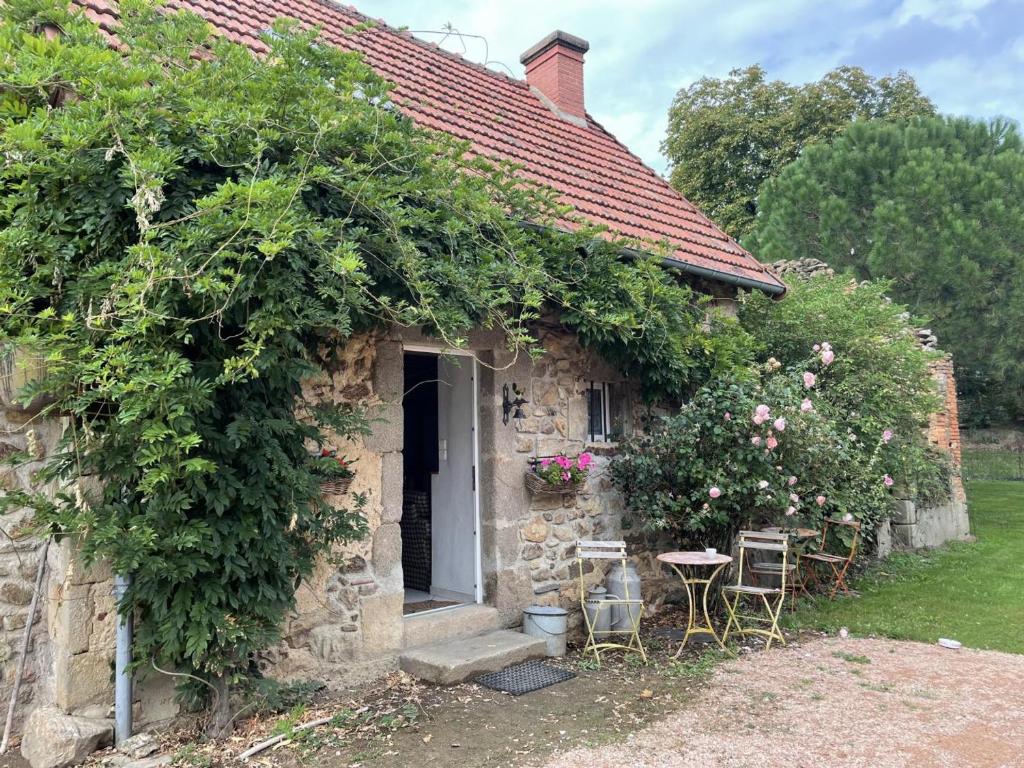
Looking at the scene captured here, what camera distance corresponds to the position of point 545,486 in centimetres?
551

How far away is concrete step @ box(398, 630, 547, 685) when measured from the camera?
454cm

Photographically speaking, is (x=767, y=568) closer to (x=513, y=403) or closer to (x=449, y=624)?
(x=513, y=403)

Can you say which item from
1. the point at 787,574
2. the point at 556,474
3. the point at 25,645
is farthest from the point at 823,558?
the point at 25,645

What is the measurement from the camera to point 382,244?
415cm

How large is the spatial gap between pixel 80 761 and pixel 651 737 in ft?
9.48

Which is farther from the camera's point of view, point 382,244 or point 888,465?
point 888,465

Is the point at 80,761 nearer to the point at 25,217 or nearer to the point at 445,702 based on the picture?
the point at 445,702

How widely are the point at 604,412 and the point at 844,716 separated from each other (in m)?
3.09

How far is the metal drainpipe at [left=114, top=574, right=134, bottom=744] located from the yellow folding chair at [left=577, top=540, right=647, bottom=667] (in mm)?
3012

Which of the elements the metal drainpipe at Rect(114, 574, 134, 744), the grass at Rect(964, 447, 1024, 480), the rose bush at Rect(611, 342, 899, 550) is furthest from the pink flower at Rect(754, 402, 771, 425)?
the grass at Rect(964, 447, 1024, 480)

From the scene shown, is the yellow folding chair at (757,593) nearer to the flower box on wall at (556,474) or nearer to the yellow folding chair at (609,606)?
the yellow folding chair at (609,606)

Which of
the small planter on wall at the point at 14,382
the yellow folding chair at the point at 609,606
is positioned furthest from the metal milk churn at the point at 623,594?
the small planter on wall at the point at 14,382

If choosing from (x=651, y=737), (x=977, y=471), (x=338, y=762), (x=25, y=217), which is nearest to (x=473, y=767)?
(x=338, y=762)

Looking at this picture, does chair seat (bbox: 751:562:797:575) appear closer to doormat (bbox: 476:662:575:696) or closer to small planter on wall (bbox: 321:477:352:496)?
doormat (bbox: 476:662:575:696)
